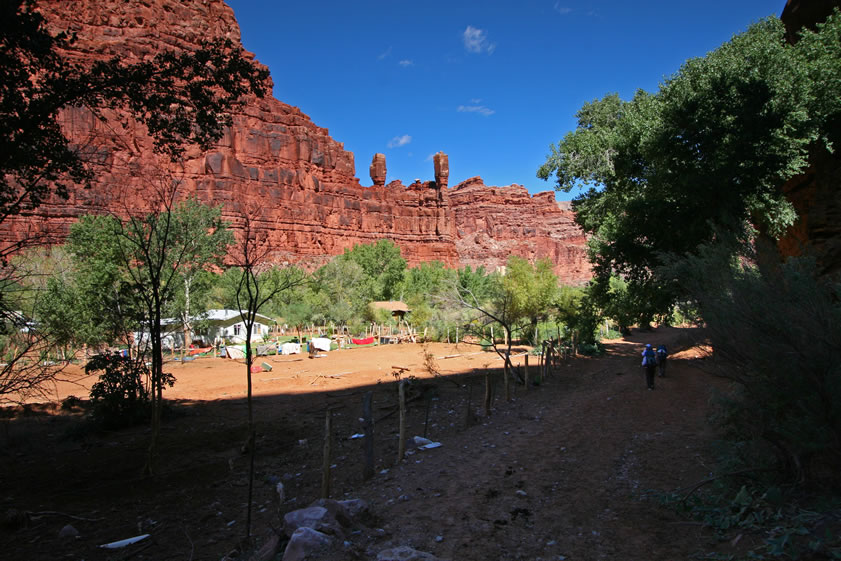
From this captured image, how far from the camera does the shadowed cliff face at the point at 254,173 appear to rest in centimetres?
5922

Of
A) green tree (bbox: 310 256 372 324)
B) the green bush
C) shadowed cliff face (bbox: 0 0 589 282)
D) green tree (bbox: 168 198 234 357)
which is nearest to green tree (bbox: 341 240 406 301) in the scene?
green tree (bbox: 310 256 372 324)

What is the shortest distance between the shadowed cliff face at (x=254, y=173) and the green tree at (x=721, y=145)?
118ft

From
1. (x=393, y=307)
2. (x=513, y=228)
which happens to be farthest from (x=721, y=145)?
(x=513, y=228)

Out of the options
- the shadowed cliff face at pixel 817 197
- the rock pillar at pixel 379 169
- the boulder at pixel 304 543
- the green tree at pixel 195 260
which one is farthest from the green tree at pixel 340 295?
the rock pillar at pixel 379 169

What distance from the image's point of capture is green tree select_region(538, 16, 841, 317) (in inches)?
460

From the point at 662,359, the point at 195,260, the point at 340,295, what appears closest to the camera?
the point at 662,359

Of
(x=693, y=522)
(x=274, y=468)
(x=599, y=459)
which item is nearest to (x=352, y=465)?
(x=274, y=468)

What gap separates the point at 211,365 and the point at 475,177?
124125mm

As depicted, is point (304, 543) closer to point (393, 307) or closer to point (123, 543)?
point (123, 543)

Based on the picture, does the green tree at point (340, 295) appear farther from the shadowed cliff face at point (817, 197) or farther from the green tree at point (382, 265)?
the shadowed cliff face at point (817, 197)

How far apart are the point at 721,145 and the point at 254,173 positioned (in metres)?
72.5

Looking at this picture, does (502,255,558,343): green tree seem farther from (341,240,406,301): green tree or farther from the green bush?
(341,240,406,301): green tree

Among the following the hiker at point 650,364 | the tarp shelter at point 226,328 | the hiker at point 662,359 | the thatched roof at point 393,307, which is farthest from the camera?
the thatched roof at point 393,307

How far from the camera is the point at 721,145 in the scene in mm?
12438
